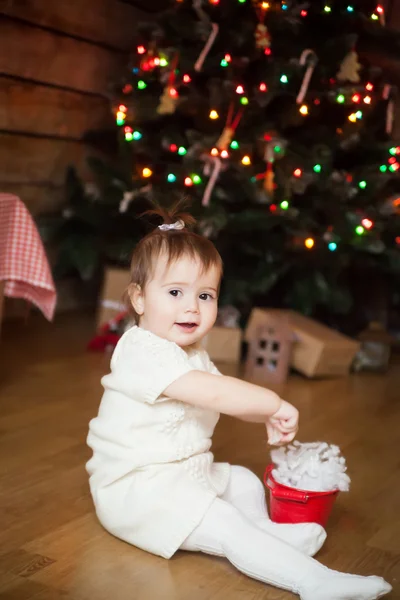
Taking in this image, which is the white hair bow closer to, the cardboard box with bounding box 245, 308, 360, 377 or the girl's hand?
the girl's hand

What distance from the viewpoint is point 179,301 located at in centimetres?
167

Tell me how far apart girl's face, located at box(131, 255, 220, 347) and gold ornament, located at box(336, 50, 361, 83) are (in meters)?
2.04

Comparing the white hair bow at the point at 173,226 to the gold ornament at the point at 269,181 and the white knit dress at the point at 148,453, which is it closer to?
the white knit dress at the point at 148,453

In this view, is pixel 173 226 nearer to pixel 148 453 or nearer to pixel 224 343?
pixel 148 453

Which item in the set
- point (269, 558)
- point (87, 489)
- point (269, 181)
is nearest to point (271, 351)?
point (269, 181)

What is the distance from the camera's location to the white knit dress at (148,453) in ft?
5.19

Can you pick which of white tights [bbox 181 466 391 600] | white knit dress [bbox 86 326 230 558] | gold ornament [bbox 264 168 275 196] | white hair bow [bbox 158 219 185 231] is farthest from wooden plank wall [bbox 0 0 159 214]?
white tights [bbox 181 466 391 600]

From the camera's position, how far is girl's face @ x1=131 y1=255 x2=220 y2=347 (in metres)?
1.66

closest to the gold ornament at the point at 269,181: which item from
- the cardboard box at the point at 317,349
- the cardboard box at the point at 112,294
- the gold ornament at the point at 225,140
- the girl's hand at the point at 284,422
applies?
the gold ornament at the point at 225,140

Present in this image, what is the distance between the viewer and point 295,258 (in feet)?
11.5

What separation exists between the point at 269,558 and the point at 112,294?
7.48 ft

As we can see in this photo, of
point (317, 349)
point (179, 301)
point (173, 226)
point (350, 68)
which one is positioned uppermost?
point (350, 68)

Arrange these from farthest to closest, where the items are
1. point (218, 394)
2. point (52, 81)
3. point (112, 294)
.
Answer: point (52, 81) < point (112, 294) < point (218, 394)

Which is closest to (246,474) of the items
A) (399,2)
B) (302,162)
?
(302,162)
